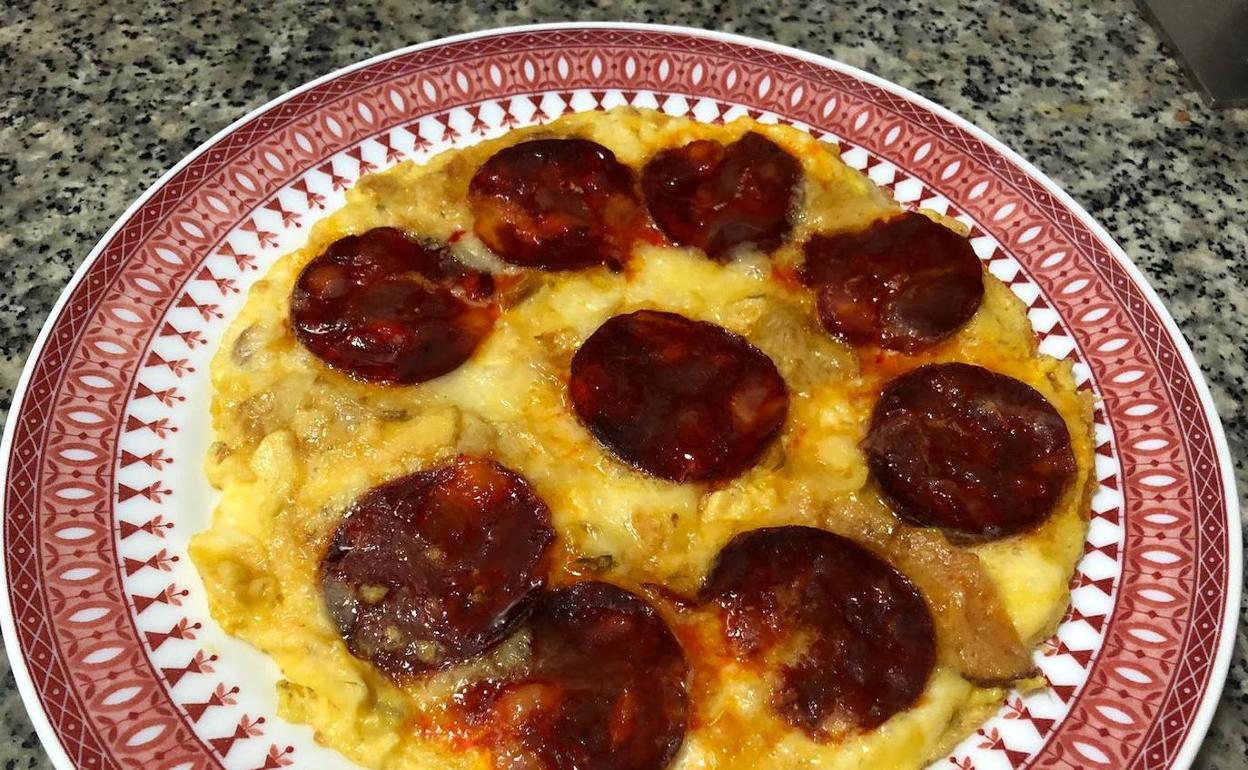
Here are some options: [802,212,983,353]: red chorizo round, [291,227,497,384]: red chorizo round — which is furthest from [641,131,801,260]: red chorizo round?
[291,227,497,384]: red chorizo round

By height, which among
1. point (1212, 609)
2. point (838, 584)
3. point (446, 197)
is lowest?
point (1212, 609)

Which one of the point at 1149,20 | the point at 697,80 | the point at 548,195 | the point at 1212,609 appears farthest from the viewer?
the point at 1149,20

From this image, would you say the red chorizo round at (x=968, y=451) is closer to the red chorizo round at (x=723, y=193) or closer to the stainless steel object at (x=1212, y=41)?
the red chorizo round at (x=723, y=193)

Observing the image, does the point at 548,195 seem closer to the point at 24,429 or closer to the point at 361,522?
the point at 361,522

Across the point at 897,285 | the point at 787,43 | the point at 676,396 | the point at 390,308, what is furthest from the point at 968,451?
the point at 787,43

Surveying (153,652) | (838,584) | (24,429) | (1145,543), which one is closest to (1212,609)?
(1145,543)

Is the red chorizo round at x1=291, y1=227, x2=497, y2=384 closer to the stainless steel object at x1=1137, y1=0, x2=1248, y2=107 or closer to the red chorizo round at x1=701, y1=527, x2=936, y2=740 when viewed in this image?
the red chorizo round at x1=701, y1=527, x2=936, y2=740

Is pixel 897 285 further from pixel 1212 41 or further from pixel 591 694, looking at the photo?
pixel 1212 41
